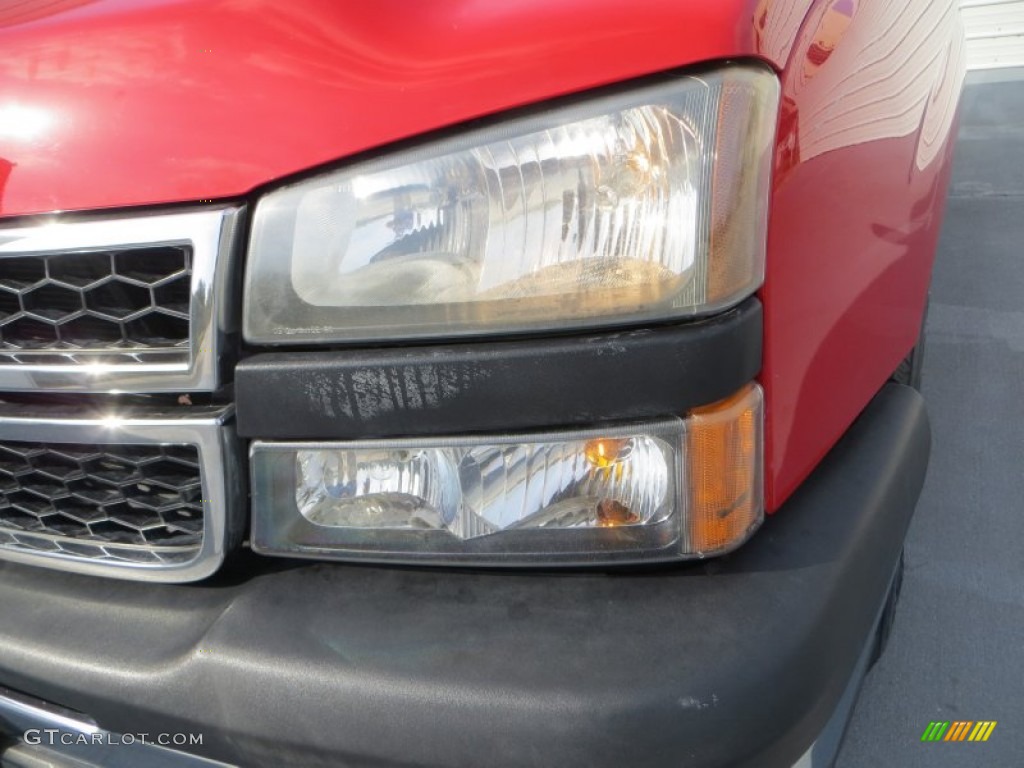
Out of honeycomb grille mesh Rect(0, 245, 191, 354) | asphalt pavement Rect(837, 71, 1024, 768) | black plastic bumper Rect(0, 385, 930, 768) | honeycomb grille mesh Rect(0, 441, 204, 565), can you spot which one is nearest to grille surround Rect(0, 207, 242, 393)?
honeycomb grille mesh Rect(0, 245, 191, 354)

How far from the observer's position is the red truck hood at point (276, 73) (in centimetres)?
92

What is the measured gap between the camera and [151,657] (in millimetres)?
1112

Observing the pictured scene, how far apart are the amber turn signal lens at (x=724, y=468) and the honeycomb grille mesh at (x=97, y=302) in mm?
629

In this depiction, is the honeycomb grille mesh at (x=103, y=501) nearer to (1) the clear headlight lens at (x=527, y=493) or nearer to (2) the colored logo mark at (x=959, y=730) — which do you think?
(1) the clear headlight lens at (x=527, y=493)

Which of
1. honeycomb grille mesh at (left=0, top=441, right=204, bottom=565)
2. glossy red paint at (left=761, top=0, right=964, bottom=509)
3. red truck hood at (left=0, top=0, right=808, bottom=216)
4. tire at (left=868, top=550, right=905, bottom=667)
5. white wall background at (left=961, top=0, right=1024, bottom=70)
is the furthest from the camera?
white wall background at (left=961, top=0, right=1024, bottom=70)

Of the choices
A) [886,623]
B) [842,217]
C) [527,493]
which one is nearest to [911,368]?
[886,623]

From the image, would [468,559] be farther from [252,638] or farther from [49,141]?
[49,141]

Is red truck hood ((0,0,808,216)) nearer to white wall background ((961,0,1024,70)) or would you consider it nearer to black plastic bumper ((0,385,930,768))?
black plastic bumper ((0,385,930,768))

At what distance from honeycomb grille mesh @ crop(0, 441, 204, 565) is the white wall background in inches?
283

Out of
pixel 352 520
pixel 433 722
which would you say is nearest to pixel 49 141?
pixel 352 520

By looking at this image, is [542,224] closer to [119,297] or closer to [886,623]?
[119,297]

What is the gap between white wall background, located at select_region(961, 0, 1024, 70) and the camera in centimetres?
662

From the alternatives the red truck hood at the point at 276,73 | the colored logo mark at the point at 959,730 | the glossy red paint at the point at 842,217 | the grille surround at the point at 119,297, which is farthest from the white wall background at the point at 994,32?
the grille surround at the point at 119,297

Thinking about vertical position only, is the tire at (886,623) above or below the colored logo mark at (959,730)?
above
